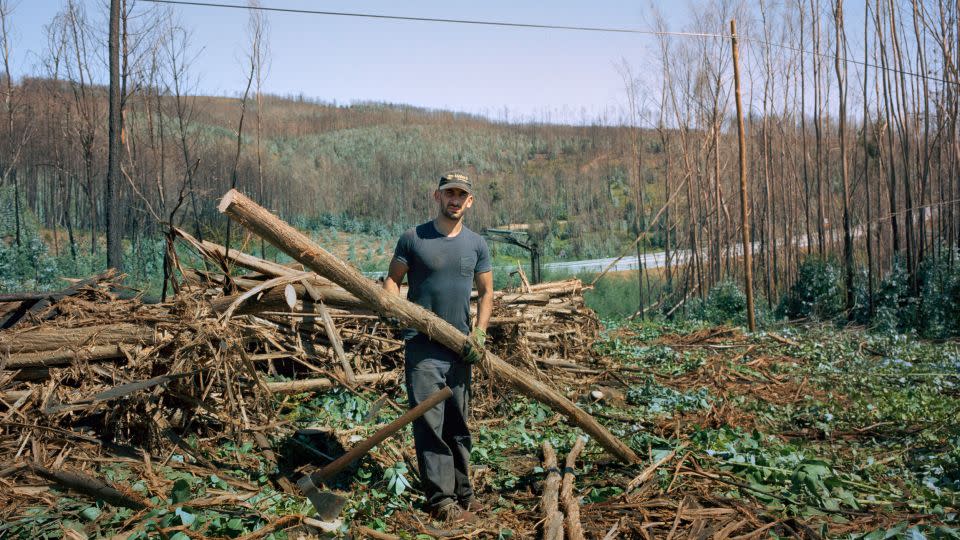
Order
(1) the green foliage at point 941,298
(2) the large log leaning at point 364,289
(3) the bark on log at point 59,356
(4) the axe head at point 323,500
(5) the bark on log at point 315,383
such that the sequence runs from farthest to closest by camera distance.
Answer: (1) the green foliage at point 941,298 → (5) the bark on log at point 315,383 → (3) the bark on log at point 59,356 → (4) the axe head at point 323,500 → (2) the large log leaning at point 364,289

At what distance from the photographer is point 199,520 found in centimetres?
349

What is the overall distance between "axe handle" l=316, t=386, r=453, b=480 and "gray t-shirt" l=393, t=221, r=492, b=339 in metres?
0.44

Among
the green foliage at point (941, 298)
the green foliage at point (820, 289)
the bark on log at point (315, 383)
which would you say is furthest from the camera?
the green foliage at point (820, 289)

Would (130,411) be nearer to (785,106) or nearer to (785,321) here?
(785,321)

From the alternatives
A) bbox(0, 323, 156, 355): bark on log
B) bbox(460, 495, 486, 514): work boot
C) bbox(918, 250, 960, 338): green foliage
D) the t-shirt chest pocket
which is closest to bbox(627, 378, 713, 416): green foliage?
bbox(460, 495, 486, 514): work boot

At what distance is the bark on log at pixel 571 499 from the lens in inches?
145

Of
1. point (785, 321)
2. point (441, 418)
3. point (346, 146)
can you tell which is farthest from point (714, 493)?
point (346, 146)

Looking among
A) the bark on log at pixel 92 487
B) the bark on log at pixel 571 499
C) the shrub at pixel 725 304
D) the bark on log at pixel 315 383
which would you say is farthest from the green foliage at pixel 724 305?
the bark on log at pixel 92 487

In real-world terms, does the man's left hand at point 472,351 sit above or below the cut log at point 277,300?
below

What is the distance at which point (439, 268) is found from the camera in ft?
13.5

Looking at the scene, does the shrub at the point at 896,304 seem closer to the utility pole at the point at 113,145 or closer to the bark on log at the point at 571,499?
the bark on log at the point at 571,499

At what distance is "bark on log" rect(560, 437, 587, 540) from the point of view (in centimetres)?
370

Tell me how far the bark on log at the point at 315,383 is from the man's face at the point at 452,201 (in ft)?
8.04

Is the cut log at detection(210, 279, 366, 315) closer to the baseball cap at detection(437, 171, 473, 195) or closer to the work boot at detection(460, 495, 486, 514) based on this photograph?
the baseball cap at detection(437, 171, 473, 195)
